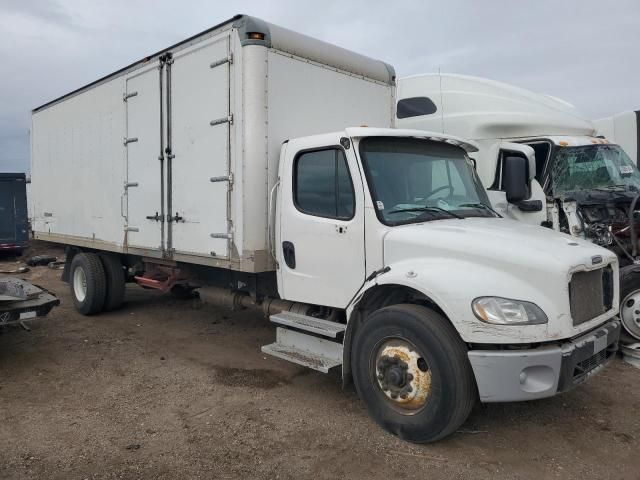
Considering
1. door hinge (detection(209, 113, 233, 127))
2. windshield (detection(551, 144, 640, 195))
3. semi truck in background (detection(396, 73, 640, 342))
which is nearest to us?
door hinge (detection(209, 113, 233, 127))

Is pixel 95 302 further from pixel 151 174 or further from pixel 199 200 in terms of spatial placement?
pixel 199 200

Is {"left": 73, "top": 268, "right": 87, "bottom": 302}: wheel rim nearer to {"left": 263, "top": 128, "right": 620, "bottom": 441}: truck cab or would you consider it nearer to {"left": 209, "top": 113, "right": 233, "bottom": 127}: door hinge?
{"left": 209, "top": 113, "right": 233, "bottom": 127}: door hinge

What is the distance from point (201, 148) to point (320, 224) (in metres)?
1.81

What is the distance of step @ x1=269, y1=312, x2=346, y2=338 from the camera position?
464 cm

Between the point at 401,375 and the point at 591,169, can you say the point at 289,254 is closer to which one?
the point at 401,375

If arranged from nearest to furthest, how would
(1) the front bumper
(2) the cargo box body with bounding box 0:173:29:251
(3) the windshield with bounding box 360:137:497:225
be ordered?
(1) the front bumper, (3) the windshield with bounding box 360:137:497:225, (2) the cargo box body with bounding box 0:173:29:251

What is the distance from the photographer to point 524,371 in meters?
3.58

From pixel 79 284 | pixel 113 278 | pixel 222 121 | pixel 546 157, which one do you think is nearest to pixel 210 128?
pixel 222 121

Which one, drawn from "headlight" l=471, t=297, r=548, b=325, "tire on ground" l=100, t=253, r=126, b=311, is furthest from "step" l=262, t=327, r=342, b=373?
"tire on ground" l=100, t=253, r=126, b=311

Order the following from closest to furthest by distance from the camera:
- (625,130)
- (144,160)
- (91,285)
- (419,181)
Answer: (419,181) < (144,160) < (91,285) < (625,130)

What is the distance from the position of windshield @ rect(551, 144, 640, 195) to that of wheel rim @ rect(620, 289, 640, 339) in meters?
2.33

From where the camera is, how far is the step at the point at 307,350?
4637mm

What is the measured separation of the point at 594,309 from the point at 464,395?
1253 millimetres

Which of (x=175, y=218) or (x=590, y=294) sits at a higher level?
(x=175, y=218)
